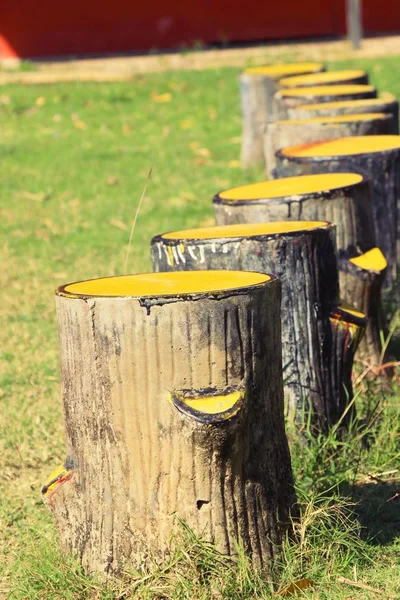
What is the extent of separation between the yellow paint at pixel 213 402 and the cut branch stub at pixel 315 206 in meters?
1.44

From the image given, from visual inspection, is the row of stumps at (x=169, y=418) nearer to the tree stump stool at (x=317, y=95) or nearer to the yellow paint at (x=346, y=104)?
the yellow paint at (x=346, y=104)

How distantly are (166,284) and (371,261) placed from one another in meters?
1.57

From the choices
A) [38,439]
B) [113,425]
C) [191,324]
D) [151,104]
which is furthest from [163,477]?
[151,104]

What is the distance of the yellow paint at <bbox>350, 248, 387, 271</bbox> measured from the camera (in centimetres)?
421

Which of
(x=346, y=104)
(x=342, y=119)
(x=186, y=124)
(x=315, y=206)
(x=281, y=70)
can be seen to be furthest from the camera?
(x=186, y=124)

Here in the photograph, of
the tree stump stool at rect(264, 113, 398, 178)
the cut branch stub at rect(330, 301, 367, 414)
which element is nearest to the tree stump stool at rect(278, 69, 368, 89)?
the tree stump stool at rect(264, 113, 398, 178)

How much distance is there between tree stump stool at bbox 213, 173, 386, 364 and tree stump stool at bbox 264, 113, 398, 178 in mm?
1286

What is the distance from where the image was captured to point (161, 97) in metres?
11.5

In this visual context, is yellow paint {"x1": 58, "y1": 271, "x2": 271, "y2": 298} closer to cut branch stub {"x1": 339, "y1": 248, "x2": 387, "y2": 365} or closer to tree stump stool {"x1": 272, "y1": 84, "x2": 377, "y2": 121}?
cut branch stub {"x1": 339, "y1": 248, "x2": 387, "y2": 365}

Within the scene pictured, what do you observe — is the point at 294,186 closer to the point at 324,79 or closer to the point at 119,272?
the point at 119,272

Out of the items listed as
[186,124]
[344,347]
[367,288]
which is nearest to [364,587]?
[344,347]

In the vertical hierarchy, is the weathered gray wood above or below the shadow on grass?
above

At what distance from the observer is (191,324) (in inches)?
105

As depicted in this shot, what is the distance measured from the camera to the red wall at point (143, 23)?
15188 millimetres
